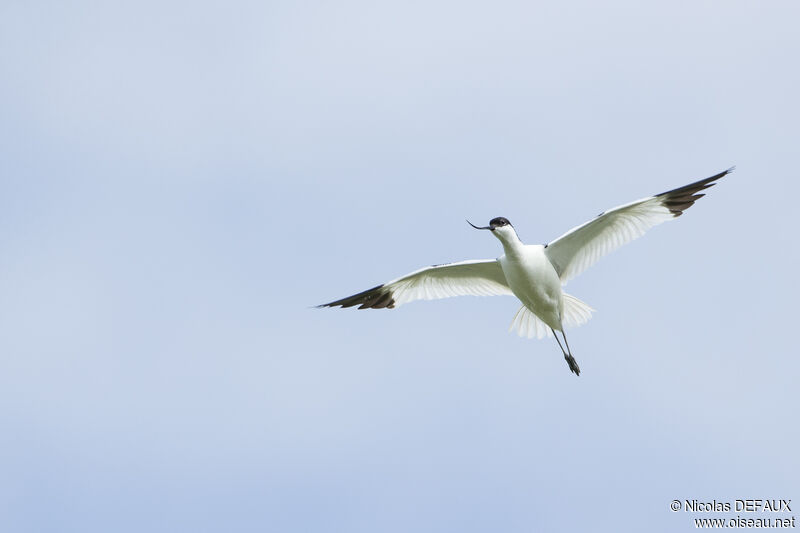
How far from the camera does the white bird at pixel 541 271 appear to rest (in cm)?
1356

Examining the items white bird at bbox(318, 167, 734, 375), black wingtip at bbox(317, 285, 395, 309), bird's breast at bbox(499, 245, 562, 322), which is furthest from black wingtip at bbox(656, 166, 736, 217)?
black wingtip at bbox(317, 285, 395, 309)

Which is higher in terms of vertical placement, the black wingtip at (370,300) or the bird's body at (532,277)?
the black wingtip at (370,300)

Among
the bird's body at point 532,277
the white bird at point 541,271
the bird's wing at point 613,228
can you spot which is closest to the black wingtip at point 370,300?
the white bird at point 541,271

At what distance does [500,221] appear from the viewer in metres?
13.6

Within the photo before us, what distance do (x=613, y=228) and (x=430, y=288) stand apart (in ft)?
10.3

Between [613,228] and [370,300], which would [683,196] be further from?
[370,300]

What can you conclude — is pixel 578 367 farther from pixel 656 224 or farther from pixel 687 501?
pixel 687 501

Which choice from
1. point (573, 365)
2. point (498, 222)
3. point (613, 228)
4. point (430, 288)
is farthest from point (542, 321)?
point (498, 222)

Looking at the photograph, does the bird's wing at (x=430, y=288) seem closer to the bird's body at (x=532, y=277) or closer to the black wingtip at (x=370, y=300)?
the black wingtip at (x=370, y=300)

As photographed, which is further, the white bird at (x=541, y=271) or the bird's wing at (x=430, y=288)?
the bird's wing at (x=430, y=288)

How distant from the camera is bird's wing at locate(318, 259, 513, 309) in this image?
15.0m

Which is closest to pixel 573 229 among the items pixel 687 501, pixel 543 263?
pixel 543 263

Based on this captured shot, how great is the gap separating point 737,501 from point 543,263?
4267 mm

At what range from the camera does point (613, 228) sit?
1400 cm
